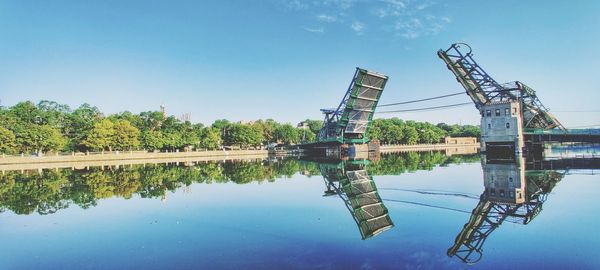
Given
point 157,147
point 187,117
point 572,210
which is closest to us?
point 572,210

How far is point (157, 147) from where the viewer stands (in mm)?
65875

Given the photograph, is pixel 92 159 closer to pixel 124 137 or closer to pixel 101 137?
pixel 101 137

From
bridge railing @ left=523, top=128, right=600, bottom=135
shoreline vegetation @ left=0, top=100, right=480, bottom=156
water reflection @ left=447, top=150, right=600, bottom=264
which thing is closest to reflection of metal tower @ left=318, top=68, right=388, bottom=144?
bridge railing @ left=523, top=128, right=600, bottom=135

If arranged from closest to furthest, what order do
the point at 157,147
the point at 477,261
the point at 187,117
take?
1. the point at 477,261
2. the point at 157,147
3. the point at 187,117

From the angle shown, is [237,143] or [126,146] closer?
[126,146]

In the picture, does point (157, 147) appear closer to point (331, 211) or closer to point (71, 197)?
point (71, 197)

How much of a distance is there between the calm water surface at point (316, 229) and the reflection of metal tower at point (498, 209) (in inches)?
1.4

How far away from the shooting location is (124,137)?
59219mm

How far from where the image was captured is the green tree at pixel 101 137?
185 feet

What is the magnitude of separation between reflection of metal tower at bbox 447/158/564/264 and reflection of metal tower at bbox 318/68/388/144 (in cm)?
2502

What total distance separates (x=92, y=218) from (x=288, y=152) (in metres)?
68.7

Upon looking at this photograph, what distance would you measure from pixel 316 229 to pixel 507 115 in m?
38.1

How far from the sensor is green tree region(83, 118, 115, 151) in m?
56.3

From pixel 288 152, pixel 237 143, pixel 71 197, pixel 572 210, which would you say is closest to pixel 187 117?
pixel 237 143
